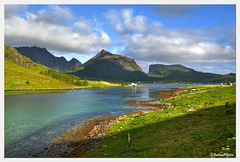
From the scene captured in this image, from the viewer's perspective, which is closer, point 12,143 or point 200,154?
point 200,154

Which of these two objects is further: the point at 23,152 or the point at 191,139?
the point at 23,152

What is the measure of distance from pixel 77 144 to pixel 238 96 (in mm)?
31122

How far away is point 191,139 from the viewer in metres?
21.0

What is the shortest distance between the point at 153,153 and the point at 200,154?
18.0 ft

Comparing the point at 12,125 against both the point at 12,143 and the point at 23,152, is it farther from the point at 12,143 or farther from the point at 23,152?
the point at 23,152

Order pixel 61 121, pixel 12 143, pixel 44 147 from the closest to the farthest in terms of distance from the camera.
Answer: pixel 44 147 → pixel 12 143 → pixel 61 121

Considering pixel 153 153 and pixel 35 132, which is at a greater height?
pixel 153 153

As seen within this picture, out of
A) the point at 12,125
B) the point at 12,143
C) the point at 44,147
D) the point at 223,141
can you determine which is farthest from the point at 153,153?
the point at 12,125

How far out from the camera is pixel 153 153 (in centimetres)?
1788

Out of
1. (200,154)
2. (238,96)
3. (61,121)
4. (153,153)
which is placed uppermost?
(238,96)
